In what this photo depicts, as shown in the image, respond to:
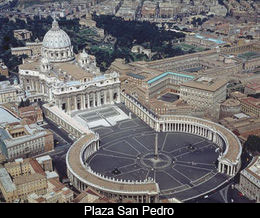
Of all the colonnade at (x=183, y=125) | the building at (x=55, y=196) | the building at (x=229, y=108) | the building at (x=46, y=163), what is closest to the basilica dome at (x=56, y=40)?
the colonnade at (x=183, y=125)

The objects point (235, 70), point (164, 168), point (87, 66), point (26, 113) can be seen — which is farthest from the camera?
point (235, 70)

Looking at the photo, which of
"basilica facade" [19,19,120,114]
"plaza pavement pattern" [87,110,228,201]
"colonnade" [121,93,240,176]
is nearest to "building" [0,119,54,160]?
"plaza pavement pattern" [87,110,228,201]

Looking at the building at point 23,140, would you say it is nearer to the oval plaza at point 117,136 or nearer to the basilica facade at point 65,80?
the oval plaza at point 117,136

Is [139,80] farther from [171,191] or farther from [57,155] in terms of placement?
[171,191]

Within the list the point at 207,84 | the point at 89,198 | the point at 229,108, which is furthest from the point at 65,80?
the point at 89,198

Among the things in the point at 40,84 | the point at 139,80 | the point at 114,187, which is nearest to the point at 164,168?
the point at 114,187
